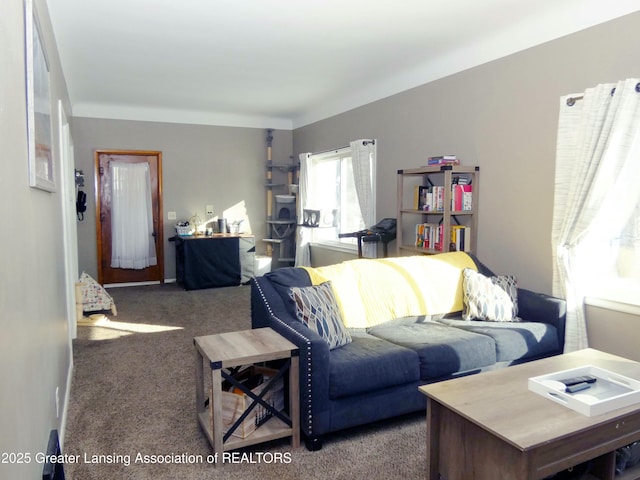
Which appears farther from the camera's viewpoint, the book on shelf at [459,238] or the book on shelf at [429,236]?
the book on shelf at [429,236]

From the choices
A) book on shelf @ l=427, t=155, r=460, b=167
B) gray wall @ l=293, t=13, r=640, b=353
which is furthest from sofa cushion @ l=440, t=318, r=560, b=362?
book on shelf @ l=427, t=155, r=460, b=167

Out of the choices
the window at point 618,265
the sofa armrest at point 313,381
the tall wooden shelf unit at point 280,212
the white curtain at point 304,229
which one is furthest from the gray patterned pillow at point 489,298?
the tall wooden shelf unit at point 280,212

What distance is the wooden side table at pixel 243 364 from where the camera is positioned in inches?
89.6

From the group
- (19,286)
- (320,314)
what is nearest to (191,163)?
(320,314)

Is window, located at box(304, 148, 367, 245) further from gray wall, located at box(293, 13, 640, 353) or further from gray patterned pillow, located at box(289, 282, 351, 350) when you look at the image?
gray patterned pillow, located at box(289, 282, 351, 350)

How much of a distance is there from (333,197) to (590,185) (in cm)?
392

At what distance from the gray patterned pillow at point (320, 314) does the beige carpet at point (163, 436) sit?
537 mm

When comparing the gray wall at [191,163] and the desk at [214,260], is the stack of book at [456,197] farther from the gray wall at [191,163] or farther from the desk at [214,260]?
the gray wall at [191,163]

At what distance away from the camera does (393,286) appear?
333 cm

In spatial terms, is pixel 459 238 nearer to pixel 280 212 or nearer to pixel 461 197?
pixel 461 197

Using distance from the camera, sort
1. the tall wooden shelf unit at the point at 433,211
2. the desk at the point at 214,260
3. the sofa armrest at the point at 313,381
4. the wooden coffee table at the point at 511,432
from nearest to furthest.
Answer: the wooden coffee table at the point at 511,432 < the sofa armrest at the point at 313,381 < the tall wooden shelf unit at the point at 433,211 < the desk at the point at 214,260

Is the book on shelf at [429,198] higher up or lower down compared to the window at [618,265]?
higher up

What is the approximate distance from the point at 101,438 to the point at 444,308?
2.37 metres

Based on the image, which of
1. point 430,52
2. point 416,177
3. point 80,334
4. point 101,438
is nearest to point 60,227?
point 101,438
